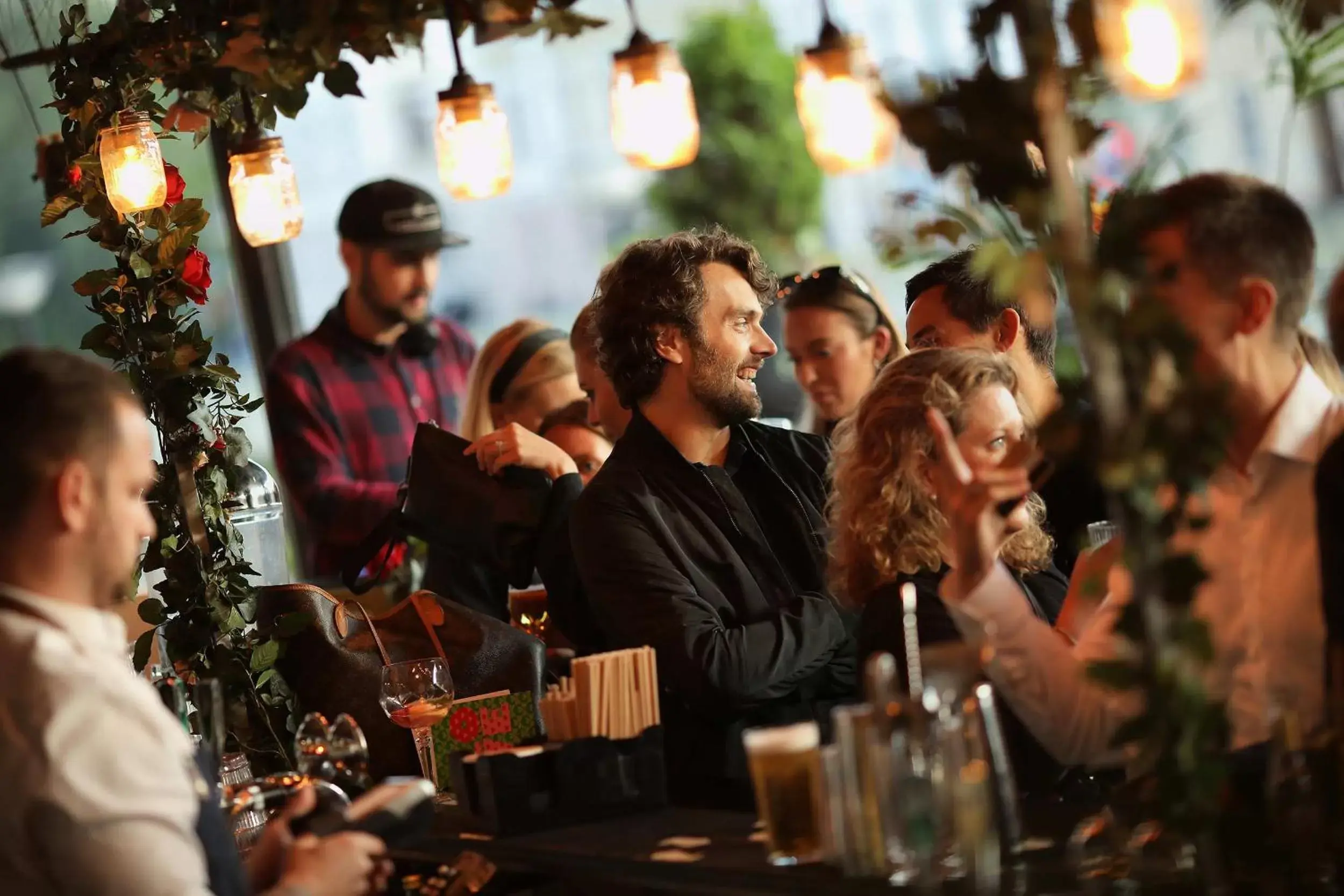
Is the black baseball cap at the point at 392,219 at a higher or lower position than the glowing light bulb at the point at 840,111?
higher

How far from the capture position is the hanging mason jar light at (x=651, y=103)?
10.6 feet

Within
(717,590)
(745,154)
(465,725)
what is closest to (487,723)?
(465,725)

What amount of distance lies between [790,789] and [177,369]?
5.98 ft

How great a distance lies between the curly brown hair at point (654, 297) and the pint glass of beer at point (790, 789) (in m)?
1.46

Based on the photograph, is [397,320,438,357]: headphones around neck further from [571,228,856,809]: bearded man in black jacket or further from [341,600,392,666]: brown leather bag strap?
[341,600,392,666]: brown leather bag strap

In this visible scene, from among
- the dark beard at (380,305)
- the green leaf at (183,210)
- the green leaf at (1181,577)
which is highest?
the green leaf at (183,210)

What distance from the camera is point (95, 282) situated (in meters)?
3.35

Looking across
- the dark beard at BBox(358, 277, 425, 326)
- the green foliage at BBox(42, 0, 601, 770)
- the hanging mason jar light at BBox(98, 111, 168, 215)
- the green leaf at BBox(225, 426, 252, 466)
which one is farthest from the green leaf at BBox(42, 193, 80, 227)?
the dark beard at BBox(358, 277, 425, 326)

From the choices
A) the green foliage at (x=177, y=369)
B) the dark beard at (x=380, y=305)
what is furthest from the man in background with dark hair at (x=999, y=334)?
the dark beard at (x=380, y=305)

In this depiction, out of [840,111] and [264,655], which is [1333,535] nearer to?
[840,111]

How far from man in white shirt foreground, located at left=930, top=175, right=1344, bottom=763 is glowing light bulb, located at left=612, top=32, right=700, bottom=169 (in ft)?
4.36

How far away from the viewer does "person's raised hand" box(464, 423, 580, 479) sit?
148 inches

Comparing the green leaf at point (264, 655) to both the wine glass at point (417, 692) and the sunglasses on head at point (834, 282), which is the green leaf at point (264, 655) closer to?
the wine glass at point (417, 692)

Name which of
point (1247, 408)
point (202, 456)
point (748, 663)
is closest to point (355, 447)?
point (202, 456)
